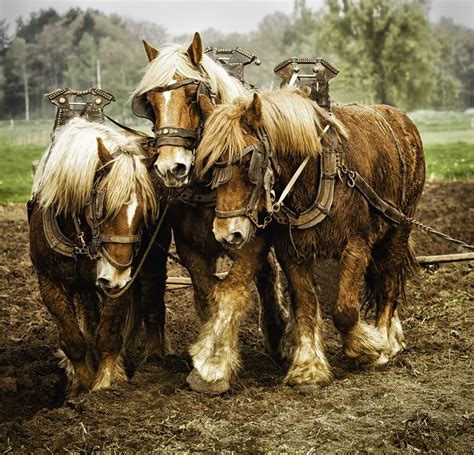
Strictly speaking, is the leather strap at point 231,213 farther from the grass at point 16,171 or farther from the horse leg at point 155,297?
the grass at point 16,171

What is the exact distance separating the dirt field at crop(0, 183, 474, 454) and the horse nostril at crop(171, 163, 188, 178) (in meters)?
1.28

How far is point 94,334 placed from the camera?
5.22 meters

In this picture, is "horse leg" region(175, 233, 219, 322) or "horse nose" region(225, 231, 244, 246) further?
"horse leg" region(175, 233, 219, 322)

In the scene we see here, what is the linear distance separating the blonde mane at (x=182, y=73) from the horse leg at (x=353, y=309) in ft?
4.22

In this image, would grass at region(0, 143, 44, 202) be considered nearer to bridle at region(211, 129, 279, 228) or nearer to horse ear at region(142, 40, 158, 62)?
horse ear at region(142, 40, 158, 62)

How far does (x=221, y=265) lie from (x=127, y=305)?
312 centimetres

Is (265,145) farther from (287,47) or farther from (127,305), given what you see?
(287,47)

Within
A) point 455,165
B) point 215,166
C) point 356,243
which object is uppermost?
point 215,166

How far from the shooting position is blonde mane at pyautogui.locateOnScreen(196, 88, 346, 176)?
13.8 ft

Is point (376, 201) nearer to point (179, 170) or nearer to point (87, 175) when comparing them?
point (179, 170)

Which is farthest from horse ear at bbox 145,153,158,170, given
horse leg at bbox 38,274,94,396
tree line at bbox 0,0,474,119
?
tree line at bbox 0,0,474,119

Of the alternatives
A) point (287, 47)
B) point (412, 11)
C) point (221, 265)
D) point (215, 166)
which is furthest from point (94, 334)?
point (287, 47)

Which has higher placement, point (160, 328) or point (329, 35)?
point (329, 35)

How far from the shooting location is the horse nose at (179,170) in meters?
4.23
